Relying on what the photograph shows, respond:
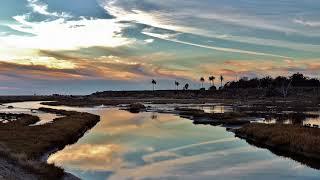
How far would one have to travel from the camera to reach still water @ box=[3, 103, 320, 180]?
36562 mm

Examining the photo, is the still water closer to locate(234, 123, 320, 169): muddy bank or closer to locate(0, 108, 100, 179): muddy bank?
locate(234, 123, 320, 169): muddy bank

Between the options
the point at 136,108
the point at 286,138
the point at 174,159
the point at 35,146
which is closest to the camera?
the point at 174,159

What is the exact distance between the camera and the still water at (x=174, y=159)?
36562mm

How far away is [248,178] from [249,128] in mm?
31721

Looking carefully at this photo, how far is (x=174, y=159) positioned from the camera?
43.9 metres

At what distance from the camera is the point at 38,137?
55.1 meters

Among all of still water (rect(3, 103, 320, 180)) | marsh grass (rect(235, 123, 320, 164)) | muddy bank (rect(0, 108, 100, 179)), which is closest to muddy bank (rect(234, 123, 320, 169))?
marsh grass (rect(235, 123, 320, 164))

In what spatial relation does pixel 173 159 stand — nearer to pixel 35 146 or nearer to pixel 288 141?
pixel 288 141

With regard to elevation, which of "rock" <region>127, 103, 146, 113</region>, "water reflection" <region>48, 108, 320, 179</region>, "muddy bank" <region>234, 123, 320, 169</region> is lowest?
"water reflection" <region>48, 108, 320, 179</region>

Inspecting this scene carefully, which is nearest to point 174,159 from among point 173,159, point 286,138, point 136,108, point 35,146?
point 173,159

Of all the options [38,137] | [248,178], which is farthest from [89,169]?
[38,137]

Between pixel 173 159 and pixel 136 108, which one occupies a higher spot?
pixel 136 108

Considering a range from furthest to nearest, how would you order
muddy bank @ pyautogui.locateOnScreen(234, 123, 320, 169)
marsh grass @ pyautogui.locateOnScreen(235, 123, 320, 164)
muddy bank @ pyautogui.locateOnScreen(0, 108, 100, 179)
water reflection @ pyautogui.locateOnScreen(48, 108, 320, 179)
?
marsh grass @ pyautogui.locateOnScreen(235, 123, 320, 164) → muddy bank @ pyautogui.locateOnScreen(234, 123, 320, 169) → water reflection @ pyautogui.locateOnScreen(48, 108, 320, 179) → muddy bank @ pyautogui.locateOnScreen(0, 108, 100, 179)

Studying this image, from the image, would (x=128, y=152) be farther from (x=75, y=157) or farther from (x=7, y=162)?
(x=7, y=162)
